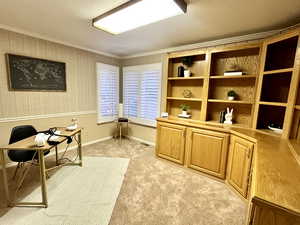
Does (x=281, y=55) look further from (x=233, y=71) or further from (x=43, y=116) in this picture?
(x=43, y=116)

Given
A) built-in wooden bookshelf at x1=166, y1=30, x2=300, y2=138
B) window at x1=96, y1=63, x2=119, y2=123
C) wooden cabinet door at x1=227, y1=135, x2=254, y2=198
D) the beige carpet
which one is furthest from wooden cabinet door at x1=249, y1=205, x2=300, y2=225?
window at x1=96, y1=63, x2=119, y2=123

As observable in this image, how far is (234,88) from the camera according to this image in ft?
8.93

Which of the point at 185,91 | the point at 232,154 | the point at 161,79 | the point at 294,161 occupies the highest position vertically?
the point at 161,79

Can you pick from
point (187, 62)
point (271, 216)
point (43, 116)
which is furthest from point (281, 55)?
point (43, 116)

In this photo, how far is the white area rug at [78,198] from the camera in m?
1.59

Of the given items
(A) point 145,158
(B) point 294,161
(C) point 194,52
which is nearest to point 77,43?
(C) point 194,52

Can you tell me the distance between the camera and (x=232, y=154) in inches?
88.0

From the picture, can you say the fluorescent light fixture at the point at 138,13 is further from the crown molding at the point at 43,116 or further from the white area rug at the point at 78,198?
the white area rug at the point at 78,198

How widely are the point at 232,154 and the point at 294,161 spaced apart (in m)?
0.99

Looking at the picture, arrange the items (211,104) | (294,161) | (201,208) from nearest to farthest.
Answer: (294,161), (201,208), (211,104)

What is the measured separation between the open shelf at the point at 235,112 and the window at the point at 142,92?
50.0 inches

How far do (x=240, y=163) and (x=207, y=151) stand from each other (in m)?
0.54

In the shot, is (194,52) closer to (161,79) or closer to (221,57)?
(221,57)

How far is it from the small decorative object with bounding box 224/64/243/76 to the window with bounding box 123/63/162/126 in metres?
1.52
